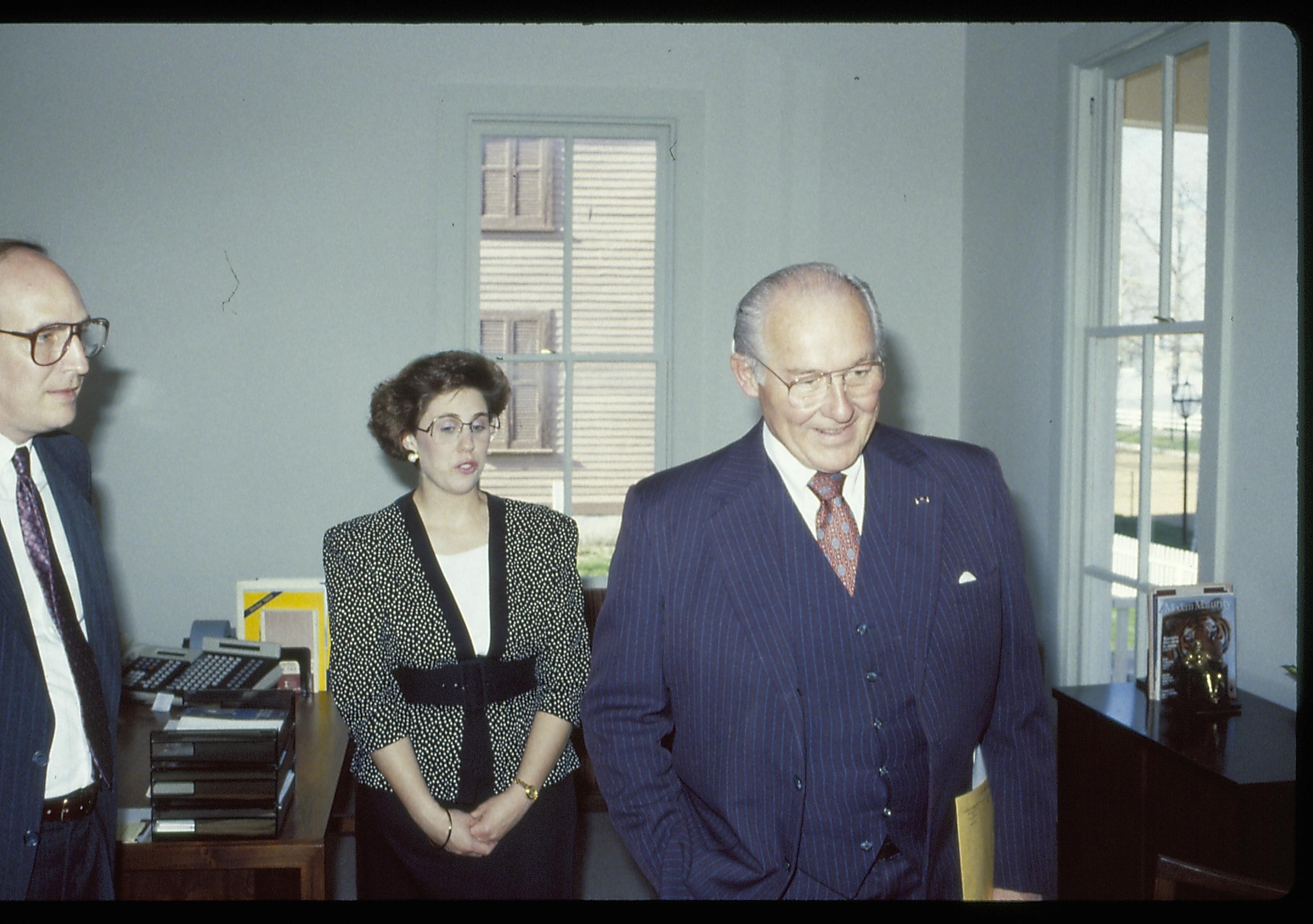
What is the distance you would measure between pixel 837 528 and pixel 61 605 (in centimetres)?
120

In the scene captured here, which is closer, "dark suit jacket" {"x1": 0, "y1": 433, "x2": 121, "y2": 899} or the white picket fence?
"dark suit jacket" {"x1": 0, "y1": 433, "x2": 121, "y2": 899}

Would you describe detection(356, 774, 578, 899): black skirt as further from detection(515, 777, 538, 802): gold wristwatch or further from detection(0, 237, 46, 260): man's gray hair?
detection(0, 237, 46, 260): man's gray hair

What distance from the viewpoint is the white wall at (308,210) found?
3352mm

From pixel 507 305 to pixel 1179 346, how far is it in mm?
2181

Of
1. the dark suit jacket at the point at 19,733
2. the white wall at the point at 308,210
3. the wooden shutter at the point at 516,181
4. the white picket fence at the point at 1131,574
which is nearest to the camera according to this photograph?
the dark suit jacket at the point at 19,733

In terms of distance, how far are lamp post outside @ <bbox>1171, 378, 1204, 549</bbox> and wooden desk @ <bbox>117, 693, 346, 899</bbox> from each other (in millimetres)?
2131

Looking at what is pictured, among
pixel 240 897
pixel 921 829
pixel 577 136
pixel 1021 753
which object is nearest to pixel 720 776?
pixel 921 829

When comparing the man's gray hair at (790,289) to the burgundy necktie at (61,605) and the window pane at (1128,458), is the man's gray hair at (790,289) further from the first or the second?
the window pane at (1128,458)

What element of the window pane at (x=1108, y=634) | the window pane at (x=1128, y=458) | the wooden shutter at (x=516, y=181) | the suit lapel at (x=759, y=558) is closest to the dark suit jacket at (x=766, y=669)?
the suit lapel at (x=759, y=558)

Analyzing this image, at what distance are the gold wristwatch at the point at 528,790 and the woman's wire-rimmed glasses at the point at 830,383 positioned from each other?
1.03 metres

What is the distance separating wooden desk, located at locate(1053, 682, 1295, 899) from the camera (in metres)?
1.88

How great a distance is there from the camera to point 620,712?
1493mm

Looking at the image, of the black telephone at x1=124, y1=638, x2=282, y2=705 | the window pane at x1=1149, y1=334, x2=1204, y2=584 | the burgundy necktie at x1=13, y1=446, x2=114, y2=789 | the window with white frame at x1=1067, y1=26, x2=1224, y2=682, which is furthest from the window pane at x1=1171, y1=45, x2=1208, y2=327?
the black telephone at x1=124, y1=638, x2=282, y2=705

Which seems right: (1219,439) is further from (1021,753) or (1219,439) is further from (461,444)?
(461,444)
